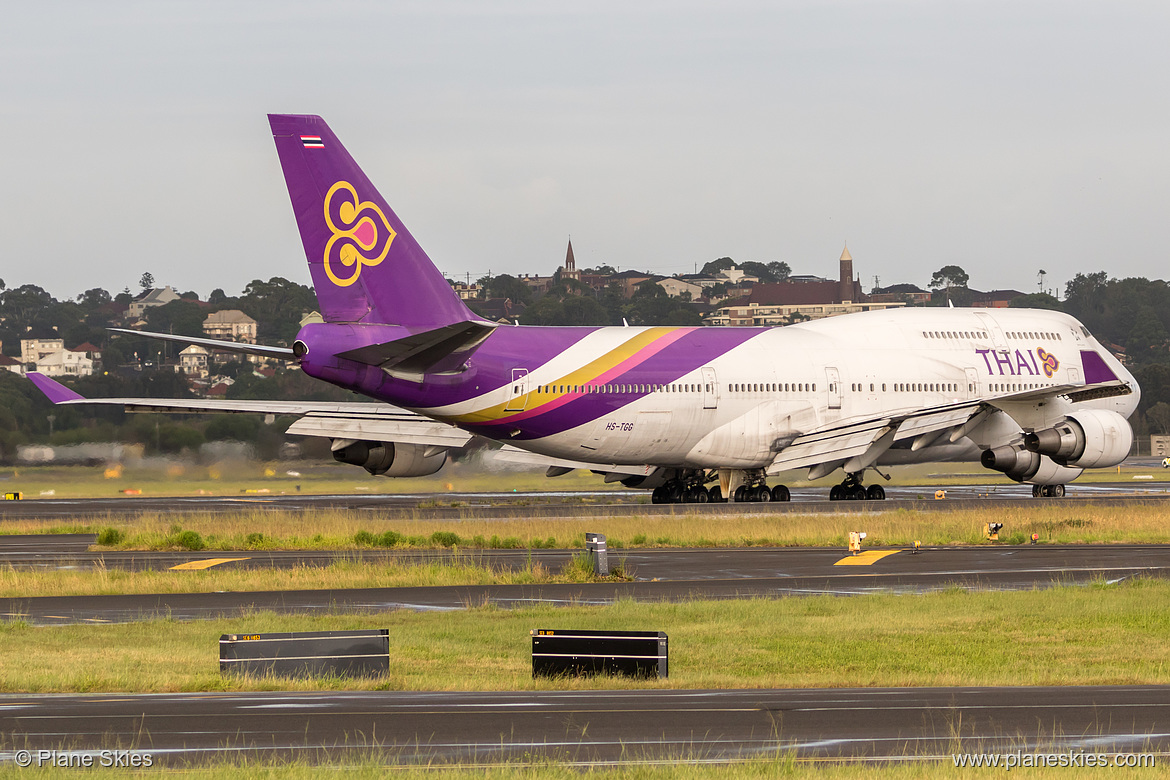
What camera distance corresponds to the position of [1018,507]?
133 feet

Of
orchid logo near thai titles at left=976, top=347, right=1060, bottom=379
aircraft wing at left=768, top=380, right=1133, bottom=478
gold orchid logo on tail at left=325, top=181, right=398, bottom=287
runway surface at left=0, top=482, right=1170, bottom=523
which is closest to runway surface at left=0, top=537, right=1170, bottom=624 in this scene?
runway surface at left=0, top=482, right=1170, bottom=523

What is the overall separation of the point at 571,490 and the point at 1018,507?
2576cm

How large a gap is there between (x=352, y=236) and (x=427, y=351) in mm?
3805

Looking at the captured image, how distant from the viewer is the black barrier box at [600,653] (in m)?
16.5

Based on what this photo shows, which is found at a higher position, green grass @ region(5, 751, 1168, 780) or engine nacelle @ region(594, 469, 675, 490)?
green grass @ region(5, 751, 1168, 780)

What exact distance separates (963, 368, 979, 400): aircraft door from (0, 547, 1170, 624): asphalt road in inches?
614

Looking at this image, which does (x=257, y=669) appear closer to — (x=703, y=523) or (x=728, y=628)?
(x=728, y=628)

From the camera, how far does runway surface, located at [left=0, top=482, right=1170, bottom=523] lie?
40.5 metres

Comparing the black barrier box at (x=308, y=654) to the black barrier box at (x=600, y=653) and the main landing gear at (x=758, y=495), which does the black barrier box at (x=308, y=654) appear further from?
the main landing gear at (x=758, y=495)

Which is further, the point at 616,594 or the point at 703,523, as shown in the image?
the point at 703,523

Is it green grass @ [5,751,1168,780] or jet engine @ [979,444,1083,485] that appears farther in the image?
jet engine @ [979,444,1083,485]

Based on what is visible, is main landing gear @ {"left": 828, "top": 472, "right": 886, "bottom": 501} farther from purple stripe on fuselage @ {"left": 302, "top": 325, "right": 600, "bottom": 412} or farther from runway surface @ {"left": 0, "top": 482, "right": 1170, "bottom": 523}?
purple stripe on fuselage @ {"left": 302, "top": 325, "right": 600, "bottom": 412}

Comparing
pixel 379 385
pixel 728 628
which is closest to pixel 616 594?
pixel 728 628

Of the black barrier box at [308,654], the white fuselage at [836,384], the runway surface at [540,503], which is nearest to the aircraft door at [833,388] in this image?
the white fuselage at [836,384]
